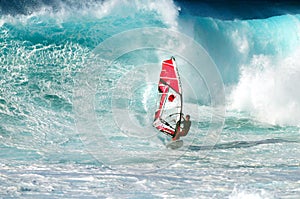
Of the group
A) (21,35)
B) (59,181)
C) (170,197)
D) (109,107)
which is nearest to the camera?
(170,197)

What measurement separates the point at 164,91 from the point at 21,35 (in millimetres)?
10313

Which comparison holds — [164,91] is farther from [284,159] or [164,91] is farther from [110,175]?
[284,159]

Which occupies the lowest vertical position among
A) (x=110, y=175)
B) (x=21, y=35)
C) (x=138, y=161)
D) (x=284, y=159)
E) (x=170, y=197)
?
(x=170, y=197)

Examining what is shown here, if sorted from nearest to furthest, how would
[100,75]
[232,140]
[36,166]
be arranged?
[36,166]
[232,140]
[100,75]

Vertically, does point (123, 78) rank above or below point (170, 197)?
above

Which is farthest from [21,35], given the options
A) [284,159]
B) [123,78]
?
[284,159]

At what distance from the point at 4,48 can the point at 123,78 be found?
15.3 ft

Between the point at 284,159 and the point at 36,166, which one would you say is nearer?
the point at 36,166

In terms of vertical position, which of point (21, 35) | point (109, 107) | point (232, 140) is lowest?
point (232, 140)

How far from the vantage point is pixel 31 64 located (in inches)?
657

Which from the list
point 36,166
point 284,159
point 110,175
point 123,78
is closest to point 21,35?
point 123,78

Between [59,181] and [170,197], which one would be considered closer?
[170,197]

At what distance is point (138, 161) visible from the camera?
33.7 ft

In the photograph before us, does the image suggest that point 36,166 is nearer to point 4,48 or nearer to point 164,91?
point 164,91
